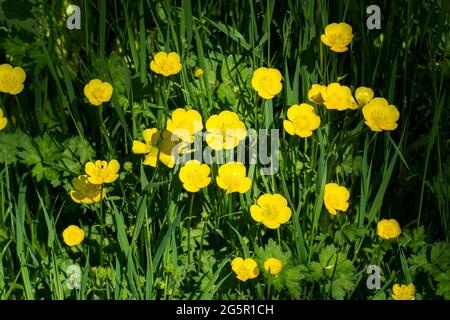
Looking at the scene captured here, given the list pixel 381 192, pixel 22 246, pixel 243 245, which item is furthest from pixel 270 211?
pixel 22 246

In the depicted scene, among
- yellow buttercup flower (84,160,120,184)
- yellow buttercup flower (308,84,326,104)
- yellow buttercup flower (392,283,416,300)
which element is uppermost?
yellow buttercup flower (308,84,326,104)

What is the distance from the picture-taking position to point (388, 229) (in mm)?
1790

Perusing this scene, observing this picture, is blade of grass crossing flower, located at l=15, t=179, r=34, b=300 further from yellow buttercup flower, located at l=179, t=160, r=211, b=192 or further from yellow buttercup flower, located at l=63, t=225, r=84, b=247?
yellow buttercup flower, located at l=179, t=160, r=211, b=192

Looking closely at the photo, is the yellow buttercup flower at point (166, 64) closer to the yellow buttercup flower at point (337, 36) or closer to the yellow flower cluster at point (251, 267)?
the yellow buttercup flower at point (337, 36)

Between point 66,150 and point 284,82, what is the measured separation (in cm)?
64

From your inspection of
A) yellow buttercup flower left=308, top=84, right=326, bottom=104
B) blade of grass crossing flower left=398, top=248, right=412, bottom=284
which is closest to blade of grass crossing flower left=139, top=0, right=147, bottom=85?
yellow buttercup flower left=308, top=84, right=326, bottom=104

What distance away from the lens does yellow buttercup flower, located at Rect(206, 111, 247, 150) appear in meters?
1.74

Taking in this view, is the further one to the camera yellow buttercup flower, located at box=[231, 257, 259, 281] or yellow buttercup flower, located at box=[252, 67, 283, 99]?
yellow buttercup flower, located at box=[252, 67, 283, 99]

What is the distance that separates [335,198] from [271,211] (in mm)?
182

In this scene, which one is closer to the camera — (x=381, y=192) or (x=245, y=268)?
(x=245, y=268)

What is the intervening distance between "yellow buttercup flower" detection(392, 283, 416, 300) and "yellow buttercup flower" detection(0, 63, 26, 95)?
1.12m

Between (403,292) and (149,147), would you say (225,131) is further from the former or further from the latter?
(403,292)

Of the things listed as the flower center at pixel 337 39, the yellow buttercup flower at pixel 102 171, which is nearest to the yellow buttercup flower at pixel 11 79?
the yellow buttercup flower at pixel 102 171
